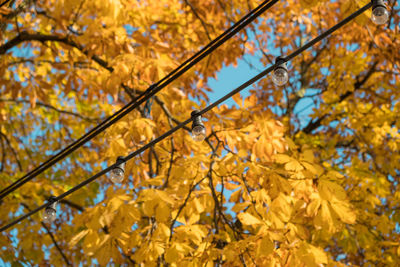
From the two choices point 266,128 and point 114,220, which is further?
point 266,128

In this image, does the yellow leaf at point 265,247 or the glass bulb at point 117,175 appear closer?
the glass bulb at point 117,175

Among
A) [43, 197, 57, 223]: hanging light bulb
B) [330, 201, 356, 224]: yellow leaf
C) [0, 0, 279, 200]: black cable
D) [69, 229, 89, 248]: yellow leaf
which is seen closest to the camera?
[0, 0, 279, 200]: black cable

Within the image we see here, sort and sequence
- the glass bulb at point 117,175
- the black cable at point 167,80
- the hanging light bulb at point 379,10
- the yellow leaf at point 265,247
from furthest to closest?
1. the yellow leaf at point 265,247
2. the glass bulb at point 117,175
3. the black cable at point 167,80
4. the hanging light bulb at point 379,10

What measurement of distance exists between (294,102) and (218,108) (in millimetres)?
3777

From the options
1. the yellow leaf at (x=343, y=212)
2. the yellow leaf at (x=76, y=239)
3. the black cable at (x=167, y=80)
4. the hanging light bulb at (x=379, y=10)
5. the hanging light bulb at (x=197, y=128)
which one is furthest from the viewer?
the yellow leaf at (x=76, y=239)

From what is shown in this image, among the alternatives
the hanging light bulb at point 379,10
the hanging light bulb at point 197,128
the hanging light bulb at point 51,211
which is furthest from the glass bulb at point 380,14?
the hanging light bulb at point 51,211

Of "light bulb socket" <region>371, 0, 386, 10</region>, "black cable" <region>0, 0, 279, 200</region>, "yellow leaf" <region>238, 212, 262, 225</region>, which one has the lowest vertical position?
"yellow leaf" <region>238, 212, 262, 225</region>

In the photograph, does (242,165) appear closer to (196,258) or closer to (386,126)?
(196,258)

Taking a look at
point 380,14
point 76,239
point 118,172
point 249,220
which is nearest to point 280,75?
point 380,14

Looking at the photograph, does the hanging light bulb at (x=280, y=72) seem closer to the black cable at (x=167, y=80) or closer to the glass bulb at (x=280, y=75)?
the glass bulb at (x=280, y=75)

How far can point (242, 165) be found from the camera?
9.34ft

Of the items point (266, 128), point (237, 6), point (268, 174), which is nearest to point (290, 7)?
point (237, 6)

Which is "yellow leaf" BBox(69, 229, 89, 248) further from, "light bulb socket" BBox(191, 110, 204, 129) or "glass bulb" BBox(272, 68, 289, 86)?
"glass bulb" BBox(272, 68, 289, 86)

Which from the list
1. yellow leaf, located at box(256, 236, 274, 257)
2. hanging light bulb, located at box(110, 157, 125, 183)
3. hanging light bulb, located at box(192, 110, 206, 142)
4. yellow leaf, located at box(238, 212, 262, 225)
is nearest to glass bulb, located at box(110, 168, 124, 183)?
hanging light bulb, located at box(110, 157, 125, 183)
